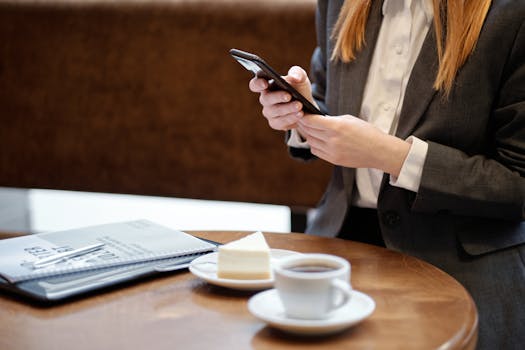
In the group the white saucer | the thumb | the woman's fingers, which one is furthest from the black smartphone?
the white saucer

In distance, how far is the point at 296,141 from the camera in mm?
1380

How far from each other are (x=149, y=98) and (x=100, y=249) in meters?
1.06

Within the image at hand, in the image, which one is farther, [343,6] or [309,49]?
[309,49]

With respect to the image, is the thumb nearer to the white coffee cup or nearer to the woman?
the woman

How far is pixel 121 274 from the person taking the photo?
0.94 metres

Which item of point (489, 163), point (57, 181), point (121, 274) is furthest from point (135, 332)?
point (57, 181)

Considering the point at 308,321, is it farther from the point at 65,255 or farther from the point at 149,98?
the point at 149,98

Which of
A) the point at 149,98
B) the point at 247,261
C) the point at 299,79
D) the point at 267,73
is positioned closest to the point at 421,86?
the point at 299,79

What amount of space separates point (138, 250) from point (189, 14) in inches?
42.5

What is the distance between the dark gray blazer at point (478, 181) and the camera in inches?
44.6

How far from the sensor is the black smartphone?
100 cm

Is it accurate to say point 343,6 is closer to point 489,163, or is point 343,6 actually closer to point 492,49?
point 492,49

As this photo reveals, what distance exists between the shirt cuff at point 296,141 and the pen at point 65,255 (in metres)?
0.47

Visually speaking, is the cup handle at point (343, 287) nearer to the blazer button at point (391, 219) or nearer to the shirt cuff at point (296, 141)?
the blazer button at point (391, 219)
